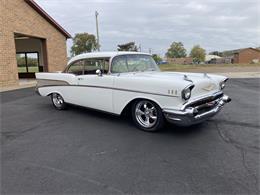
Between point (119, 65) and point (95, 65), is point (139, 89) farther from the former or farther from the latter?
point (95, 65)

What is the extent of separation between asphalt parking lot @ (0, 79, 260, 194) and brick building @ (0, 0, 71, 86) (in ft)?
27.8

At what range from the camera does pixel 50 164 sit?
3.47 metres

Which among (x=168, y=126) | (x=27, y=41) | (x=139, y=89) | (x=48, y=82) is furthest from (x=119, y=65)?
(x=27, y=41)

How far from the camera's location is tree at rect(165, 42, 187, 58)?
9925 centimetres

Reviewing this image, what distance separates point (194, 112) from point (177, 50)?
327ft

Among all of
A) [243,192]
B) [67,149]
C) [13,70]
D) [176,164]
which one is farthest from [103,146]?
[13,70]

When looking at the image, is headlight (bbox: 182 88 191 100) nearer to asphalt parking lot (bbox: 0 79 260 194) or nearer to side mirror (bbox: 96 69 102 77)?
asphalt parking lot (bbox: 0 79 260 194)

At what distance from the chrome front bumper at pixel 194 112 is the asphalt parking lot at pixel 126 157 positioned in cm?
37

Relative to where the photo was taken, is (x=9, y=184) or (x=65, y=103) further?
(x=65, y=103)

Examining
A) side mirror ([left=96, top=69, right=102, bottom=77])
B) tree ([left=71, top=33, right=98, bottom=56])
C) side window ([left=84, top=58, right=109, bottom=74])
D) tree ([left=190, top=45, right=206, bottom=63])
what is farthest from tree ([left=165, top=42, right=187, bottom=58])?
side mirror ([left=96, top=69, right=102, bottom=77])

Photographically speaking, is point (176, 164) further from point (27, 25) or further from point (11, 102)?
point (27, 25)

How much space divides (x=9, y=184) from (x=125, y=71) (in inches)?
132

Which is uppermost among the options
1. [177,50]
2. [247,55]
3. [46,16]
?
[177,50]

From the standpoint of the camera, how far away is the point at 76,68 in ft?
21.0
